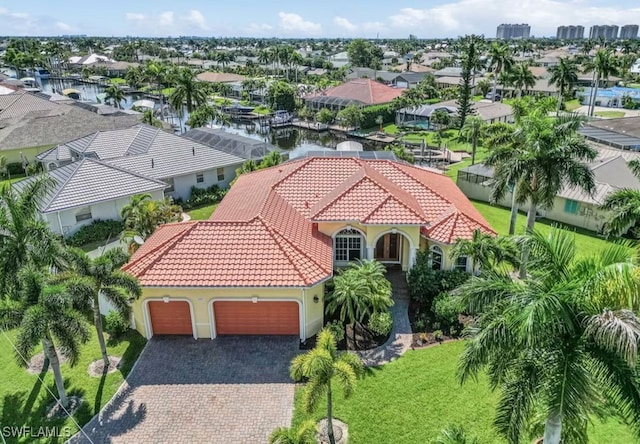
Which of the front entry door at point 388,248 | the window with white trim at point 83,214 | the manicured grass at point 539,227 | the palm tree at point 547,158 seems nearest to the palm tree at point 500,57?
the manicured grass at point 539,227

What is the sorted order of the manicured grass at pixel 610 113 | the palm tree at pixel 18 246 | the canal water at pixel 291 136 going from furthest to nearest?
the manicured grass at pixel 610 113 < the canal water at pixel 291 136 < the palm tree at pixel 18 246

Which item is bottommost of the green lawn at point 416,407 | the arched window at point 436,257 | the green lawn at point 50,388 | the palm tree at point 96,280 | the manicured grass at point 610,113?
the green lawn at point 416,407

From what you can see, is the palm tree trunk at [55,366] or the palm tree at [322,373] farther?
the palm tree trunk at [55,366]

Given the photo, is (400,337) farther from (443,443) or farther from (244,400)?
(443,443)

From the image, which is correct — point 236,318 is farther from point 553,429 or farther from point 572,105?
point 572,105

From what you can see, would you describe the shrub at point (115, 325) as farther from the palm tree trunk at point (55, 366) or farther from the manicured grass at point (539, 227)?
the manicured grass at point (539, 227)
